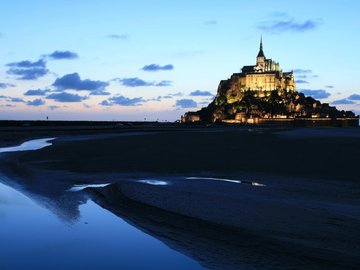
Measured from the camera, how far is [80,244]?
19.3 ft

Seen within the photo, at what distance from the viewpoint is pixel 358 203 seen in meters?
8.15

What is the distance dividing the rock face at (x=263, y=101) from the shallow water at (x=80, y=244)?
158238mm

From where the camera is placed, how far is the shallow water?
199 inches

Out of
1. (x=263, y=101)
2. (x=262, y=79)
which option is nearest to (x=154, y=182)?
(x=263, y=101)

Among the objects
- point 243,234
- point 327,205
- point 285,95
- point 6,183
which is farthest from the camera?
point 285,95

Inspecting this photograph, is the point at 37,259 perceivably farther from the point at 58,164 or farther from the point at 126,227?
the point at 58,164

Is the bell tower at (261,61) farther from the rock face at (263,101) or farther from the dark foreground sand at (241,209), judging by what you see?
the dark foreground sand at (241,209)

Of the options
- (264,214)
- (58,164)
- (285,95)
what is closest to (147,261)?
(264,214)

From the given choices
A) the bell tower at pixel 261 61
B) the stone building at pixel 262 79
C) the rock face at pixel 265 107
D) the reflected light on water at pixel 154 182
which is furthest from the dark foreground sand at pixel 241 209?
the bell tower at pixel 261 61

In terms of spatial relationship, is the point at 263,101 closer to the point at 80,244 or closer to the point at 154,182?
the point at 154,182

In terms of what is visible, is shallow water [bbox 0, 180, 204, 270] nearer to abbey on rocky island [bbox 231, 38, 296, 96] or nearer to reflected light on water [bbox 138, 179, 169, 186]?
reflected light on water [bbox 138, 179, 169, 186]

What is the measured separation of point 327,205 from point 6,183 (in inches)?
359

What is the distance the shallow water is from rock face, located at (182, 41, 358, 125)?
158 m

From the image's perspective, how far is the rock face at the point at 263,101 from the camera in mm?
165750
